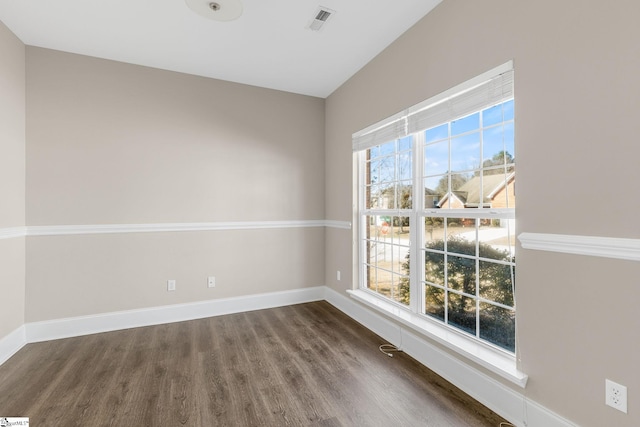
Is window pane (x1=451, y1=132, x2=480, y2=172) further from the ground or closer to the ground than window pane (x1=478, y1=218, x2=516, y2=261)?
further from the ground

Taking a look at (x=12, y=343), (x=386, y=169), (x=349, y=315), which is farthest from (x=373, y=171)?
(x=12, y=343)

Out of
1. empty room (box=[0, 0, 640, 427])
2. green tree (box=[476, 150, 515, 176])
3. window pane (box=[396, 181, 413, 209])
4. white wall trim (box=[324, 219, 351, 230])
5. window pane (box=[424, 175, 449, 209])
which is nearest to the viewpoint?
empty room (box=[0, 0, 640, 427])

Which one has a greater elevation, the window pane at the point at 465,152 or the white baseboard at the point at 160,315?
the window pane at the point at 465,152

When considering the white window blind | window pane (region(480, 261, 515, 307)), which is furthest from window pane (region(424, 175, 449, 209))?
window pane (region(480, 261, 515, 307))

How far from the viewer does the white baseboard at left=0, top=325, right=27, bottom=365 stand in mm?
2379

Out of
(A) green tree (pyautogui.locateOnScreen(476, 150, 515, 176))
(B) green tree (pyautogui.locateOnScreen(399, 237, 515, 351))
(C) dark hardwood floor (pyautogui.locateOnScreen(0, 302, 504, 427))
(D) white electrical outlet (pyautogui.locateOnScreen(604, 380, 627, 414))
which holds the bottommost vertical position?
(C) dark hardwood floor (pyautogui.locateOnScreen(0, 302, 504, 427))

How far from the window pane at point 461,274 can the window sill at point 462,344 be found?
33 centimetres

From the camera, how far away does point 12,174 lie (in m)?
2.50

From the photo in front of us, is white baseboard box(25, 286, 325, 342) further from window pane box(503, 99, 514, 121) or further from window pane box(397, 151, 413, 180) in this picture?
window pane box(503, 99, 514, 121)

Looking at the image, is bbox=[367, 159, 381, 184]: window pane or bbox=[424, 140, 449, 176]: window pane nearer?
bbox=[424, 140, 449, 176]: window pane

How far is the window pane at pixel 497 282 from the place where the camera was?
5.92 ft

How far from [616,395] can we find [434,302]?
1158 millimetres

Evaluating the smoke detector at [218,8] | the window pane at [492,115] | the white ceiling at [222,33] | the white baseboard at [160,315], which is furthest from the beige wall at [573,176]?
the white baseboard at [160,315]

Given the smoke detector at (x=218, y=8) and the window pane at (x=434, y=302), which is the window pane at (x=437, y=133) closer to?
the window pane at (x=434, y=302)
